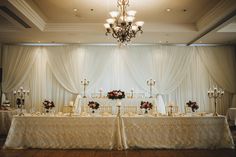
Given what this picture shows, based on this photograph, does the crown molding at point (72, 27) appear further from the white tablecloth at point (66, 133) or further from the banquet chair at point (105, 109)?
the white tablecloth at point (66, 133)

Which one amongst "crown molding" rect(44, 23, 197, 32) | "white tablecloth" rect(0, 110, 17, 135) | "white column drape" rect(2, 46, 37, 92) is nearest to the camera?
"white tablecloth" rect(0, 110, 17, 135)

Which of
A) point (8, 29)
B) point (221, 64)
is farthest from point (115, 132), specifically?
point (221, 64)

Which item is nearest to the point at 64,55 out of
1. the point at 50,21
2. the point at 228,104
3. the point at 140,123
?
the point at 50,21

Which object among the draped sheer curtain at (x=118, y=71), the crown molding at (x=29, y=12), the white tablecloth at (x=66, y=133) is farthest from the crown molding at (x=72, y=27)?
the white tablecloth at (x=66, y=133)

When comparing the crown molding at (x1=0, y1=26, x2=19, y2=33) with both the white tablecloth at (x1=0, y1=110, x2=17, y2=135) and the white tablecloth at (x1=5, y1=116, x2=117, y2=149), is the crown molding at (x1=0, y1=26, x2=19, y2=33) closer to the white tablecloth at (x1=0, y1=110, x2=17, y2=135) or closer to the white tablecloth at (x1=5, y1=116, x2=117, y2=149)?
the white tablecloth at (x1=0, y1=110, x2=17, y2=135)

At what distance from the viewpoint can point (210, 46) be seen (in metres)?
9.70

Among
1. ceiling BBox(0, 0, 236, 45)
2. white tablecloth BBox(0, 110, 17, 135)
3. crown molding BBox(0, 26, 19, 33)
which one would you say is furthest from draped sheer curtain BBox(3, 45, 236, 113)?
white tablecloth BBox(0, 110, 17, 135)

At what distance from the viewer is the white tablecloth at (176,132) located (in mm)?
5383

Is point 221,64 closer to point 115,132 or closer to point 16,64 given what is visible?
point 115,132

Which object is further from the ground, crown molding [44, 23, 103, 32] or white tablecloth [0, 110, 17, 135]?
crown molding [44, 23, 103, 32]

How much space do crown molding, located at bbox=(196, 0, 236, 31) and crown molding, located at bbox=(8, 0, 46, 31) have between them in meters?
5.01

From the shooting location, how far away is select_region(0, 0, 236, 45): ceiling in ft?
19.6

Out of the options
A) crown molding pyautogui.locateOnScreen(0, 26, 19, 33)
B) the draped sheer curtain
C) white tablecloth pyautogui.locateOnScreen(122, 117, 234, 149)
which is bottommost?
white tablecloth pyautogui.locateOnScreen(122, 117, 234, 149)

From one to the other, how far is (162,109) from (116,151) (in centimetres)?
423
